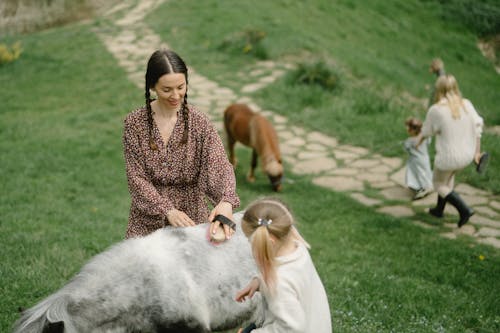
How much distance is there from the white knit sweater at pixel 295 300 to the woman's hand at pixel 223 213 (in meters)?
0.42

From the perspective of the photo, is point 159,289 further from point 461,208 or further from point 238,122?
point 238,122

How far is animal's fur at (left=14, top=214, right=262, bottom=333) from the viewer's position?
2322 mm

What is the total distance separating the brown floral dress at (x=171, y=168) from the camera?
3008 mm

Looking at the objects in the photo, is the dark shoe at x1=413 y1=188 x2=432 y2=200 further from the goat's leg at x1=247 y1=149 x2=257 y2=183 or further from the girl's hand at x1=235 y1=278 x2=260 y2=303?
the girl's hand at x1=235 y1=278 x2=260 y2=303

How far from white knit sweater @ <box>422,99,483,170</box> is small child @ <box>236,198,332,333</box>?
368 centimetres

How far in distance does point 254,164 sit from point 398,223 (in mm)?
2264

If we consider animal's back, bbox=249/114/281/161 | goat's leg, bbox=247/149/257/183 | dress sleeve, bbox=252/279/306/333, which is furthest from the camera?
goat's leg, bbox=247/149/257/183

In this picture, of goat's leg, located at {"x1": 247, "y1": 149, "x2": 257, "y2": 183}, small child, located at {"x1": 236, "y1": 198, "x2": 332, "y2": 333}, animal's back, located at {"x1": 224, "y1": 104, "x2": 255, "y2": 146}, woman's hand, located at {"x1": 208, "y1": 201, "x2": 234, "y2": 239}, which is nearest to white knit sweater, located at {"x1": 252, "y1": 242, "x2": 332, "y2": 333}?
small child, located at {"x1": 236, "y1": 198, "x2": 332, "y2": 333}

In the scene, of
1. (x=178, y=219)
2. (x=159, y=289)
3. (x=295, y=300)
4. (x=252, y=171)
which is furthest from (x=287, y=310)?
(x=252, y=171)

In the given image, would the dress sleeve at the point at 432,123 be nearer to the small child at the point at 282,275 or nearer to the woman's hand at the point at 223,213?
the woman's hand at the point at 223,213

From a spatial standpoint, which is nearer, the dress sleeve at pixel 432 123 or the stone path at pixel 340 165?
the dress sleeve at pixel 432 123

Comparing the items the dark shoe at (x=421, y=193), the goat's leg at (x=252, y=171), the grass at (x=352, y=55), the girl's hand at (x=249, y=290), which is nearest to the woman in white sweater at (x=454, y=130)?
the dark shoe at (x=421, y=193)

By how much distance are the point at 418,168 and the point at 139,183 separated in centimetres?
469

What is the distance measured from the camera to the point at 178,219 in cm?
293
